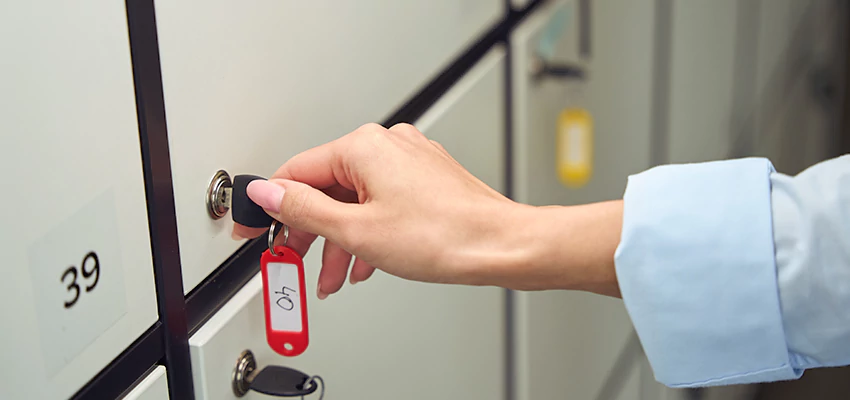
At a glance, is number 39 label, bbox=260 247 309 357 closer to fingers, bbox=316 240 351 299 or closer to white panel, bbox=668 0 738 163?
fingers, bbox=316 240 351 299

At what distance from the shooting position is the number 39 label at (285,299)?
0.62m

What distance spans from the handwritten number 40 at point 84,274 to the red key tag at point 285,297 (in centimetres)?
14

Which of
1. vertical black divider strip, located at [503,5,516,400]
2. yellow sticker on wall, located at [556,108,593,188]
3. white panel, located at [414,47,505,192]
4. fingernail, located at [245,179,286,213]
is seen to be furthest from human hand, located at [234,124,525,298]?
yellow sticker on wall, located at [556,108,593,188]

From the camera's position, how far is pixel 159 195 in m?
0.53

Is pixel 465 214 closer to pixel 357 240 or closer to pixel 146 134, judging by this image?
pixel 357 240

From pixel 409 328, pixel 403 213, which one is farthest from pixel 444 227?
pixel 409 328

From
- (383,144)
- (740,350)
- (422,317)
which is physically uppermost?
(383,144)

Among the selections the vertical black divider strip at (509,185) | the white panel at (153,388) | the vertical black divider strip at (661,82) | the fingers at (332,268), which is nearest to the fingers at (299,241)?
the fingers at (332,268)

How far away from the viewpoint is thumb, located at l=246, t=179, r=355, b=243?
1.89ft

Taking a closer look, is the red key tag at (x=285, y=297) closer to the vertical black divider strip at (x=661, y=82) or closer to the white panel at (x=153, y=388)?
the white panel at (x=153, y=388)

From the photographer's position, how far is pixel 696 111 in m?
1.82

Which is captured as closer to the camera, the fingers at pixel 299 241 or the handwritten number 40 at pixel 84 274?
the handwritten number 40 at pixel 84 274

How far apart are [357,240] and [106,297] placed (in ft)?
0.57

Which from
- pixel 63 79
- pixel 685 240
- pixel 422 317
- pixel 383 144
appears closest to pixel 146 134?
pixel 63 79
